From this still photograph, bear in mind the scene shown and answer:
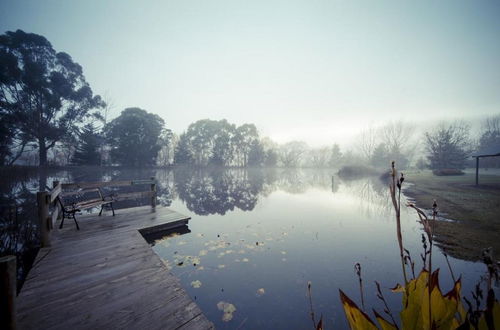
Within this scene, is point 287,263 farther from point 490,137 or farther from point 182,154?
point 490,137

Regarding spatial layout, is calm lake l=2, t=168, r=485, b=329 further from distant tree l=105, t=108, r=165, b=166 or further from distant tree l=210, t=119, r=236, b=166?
distant tree l=210, t=119, r=236, b=166

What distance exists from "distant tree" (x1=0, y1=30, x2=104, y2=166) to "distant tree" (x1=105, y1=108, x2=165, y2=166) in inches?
305

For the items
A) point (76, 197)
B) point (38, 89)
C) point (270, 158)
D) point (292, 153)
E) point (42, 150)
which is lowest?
point (76, 197)

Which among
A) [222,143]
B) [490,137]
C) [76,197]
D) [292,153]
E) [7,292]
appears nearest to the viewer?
[7,292]

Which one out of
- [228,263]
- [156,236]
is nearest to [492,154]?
[228,263]

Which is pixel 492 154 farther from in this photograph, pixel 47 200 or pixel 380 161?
pixel 380 161

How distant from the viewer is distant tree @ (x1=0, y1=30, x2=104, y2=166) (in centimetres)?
2472

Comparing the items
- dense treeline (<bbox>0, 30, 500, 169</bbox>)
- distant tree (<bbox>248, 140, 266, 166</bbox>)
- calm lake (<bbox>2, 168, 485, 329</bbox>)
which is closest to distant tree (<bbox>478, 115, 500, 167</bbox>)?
dense treeline (<bbox>0, 30, 500, 169</bbox>)

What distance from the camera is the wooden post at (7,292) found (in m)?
1.71

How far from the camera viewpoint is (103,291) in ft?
11.2

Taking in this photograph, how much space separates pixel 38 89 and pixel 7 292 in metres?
38.0

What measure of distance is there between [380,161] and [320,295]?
55.4 metres

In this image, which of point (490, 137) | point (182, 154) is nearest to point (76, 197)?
point (182, 154)

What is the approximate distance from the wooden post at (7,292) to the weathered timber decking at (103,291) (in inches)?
51.5
